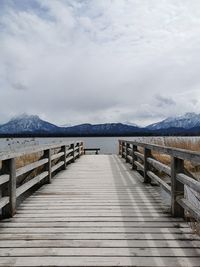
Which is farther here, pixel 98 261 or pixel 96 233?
pixel 96 233

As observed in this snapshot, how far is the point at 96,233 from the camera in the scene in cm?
415

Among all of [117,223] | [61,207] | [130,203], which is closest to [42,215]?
[61,207]

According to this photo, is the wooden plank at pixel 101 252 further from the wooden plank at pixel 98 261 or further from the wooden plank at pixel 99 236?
the wooden plank at pixel 99 236

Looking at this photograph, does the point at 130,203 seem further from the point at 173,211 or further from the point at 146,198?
the point at 173,211

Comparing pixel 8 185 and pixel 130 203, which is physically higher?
pixel 8 185

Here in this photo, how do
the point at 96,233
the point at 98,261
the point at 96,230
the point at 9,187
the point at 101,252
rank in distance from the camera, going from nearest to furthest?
the point at 98,261 → the point at 101,252 → the point at 96,233 → the point at 96,230 → the point at 9,187

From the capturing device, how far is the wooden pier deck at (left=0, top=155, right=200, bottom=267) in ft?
11.0

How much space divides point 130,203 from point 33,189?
2542 millimetres

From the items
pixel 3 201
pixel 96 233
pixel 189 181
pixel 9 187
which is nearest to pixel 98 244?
pixel 96 233

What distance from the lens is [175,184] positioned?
4.91m

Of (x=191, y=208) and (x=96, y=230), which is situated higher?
(x=191, y=208)

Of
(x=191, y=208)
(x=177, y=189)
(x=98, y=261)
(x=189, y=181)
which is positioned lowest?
(x=98, y=261)

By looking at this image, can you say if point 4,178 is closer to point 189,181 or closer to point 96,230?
point 96,230

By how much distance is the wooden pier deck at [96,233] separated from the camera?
3.35 m
